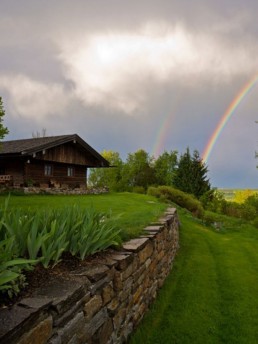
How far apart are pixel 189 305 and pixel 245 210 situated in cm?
1736

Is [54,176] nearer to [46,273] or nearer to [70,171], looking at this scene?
[70,171]

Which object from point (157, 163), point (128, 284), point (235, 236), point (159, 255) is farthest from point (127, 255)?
point (157, 163)

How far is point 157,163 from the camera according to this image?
2271 inches

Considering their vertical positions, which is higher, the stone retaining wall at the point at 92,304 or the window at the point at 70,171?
the window at the point at 70,171

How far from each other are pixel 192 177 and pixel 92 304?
37811mm

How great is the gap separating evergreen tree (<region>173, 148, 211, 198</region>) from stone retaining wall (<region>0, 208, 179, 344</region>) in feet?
115

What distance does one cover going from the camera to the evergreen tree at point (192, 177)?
130 feet

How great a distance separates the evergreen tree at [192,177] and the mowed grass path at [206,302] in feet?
97.9

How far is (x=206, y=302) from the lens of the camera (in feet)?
18.6

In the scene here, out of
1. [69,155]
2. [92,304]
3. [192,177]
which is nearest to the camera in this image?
[92,304]


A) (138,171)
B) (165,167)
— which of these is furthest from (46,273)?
(165,167)

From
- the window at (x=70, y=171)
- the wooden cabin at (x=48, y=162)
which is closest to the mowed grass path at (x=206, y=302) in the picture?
the wooden cabin at (x=48, y=162)

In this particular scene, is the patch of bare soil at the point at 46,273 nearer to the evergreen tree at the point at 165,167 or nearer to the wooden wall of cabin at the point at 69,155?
the wooden wall of cabin at the point at 69,155

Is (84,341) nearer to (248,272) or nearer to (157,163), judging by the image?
(248,272)
